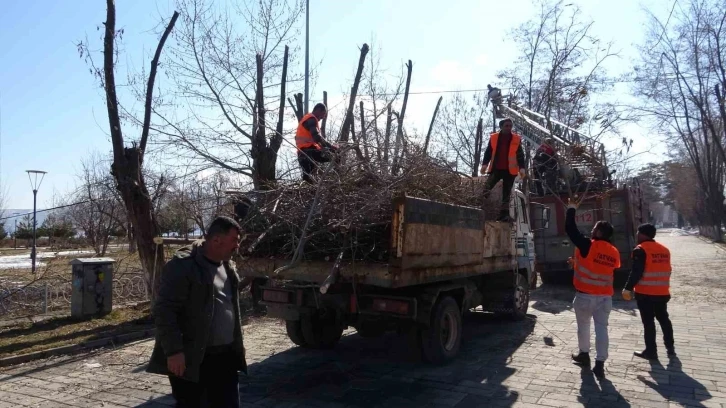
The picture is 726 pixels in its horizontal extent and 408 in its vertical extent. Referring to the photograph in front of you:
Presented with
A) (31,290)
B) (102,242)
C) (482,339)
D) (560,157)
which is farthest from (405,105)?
(102,242)

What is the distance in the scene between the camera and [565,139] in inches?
591

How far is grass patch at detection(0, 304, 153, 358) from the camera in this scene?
7551 mm

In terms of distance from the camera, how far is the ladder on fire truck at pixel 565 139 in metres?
13.0

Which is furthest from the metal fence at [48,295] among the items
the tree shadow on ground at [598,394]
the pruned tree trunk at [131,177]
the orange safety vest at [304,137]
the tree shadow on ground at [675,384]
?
the tree shadow on ground at [675,384]

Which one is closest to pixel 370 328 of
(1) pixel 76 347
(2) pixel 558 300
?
(1) pixel 76 347

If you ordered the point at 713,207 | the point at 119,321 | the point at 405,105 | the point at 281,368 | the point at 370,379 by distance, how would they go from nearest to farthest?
the point at 370,379 → the point at 281,368 → the point at 119,321 → the point at 405,105 → the point at 713,207

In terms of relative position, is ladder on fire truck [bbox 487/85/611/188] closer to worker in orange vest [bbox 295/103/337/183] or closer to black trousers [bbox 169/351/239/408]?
worker in orange vest [bbox 295/103/337/183]

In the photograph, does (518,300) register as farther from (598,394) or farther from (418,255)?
(418,255)

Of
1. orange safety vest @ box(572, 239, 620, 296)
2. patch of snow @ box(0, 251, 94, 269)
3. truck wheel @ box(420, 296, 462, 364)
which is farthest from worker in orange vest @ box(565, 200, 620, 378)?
patch of snow @ box(0, 251, 94, 269)

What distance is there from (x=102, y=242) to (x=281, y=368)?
17808mm

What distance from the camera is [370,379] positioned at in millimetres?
6207

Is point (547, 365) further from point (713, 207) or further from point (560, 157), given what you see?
point (713, 207)

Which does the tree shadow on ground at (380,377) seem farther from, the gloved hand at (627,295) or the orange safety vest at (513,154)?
the orange safety vest at (513,154)

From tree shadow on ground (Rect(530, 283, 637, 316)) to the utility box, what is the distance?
7.89 metres
